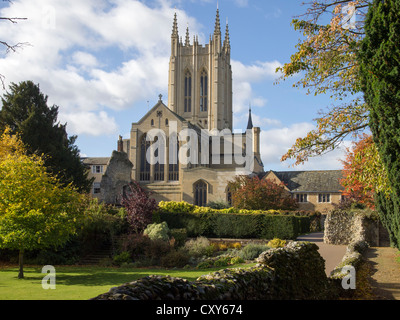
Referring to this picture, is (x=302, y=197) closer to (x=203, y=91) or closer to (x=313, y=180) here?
(x=313, y=180)

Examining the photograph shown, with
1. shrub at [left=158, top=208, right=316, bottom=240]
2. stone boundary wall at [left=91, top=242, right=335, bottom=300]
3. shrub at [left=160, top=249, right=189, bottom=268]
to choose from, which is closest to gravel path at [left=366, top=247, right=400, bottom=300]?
stone boundary wall at [left=91, top=242, right=335, bottom=300]

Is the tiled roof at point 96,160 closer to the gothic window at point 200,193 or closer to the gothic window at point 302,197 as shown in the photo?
the gothic window at point 200,193

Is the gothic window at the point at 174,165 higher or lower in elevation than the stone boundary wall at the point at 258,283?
higher

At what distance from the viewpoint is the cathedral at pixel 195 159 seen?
4784 cm

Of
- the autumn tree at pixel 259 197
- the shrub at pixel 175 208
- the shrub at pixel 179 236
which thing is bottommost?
the shrub at pixel 179 236

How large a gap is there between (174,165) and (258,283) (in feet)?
149

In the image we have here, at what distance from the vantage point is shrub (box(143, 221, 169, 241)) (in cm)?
2370

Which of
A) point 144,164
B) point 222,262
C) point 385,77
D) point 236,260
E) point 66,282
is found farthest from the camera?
point 144,164

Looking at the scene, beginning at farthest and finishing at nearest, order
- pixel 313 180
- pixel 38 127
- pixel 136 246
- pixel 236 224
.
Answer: pixel 313 180 < pixel 38 127 < pixel 236 224 < pixel 136 246

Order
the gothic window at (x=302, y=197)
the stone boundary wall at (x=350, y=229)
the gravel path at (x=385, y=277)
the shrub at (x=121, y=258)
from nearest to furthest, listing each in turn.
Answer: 1. the gravel path at (x=385, y=277)
2. the shrub at (x=121, y=258)
3. the stone boundary wall at (x=350, y=229)
4. the gothic window at (x=302, y=197)

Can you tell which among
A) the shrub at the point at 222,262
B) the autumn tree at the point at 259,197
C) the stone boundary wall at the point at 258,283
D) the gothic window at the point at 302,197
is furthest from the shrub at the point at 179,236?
the gothic window at the point at 302,197

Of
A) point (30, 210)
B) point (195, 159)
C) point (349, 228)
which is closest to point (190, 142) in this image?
point (195, 159)

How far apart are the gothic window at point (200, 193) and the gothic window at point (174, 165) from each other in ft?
12.5

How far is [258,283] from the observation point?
7.43 m
